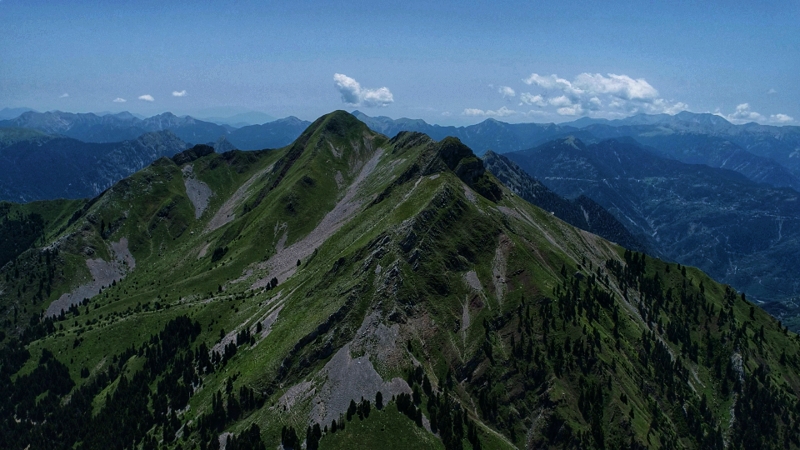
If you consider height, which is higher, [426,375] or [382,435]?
[426,375]

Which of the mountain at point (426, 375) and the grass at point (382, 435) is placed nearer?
the grass at point (382, 435)

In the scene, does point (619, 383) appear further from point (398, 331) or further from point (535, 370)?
point (398, 331)

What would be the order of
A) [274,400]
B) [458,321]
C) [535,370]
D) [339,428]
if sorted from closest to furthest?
[339,428]
[274,400]
[535,370]
[458,321]

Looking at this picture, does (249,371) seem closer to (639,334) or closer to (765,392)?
(639,334)

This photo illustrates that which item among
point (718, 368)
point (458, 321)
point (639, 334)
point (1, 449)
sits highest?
point (458, 321)

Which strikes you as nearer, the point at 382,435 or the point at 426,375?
the point at 382,435

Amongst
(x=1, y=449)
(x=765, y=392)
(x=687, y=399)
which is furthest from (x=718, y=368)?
(x=1, y=449)

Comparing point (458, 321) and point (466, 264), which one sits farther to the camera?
point (466, 264)

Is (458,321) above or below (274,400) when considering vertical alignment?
above

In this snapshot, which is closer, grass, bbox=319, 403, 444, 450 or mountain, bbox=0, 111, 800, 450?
grass, bbox=319, 403, 444, 450

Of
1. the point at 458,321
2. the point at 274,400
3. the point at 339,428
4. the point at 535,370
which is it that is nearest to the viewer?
the point at 339,428
